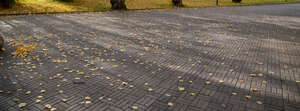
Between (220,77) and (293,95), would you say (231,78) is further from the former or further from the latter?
(293,95)

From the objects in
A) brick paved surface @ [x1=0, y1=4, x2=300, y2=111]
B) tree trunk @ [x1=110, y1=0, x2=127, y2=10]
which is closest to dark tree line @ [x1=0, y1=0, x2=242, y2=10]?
tree trunk @ [x1=110, y1=0, x2=127, y2=10]

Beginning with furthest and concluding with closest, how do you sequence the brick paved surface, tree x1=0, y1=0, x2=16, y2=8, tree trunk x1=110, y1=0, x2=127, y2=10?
1. tree trunk x1=110, y1=0, x2=127, y2=10
2. tree x1=0, y1=0, x2=16, y2=8
3. the brick paved surface

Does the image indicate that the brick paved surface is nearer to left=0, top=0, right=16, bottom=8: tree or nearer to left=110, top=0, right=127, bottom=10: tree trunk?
left=0, top=0, right=16, bottom=8: tree

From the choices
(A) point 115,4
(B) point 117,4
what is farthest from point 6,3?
(B) point 117,4

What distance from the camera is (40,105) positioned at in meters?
4.12

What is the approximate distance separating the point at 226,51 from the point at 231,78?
2.64 m

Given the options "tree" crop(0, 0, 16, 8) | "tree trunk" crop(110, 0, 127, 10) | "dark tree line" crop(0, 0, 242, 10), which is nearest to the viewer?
"tree" crop(0, 0, 16, 8)

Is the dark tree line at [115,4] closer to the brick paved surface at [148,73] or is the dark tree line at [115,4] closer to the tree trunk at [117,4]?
the tree trunk at [117,4]

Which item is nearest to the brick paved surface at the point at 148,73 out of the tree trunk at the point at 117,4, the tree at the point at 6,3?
the tree at the point at 6,3

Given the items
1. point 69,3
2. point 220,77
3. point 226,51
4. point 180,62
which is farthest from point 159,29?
point 69,3

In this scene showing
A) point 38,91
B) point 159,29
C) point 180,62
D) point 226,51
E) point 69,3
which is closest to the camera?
point 38,91

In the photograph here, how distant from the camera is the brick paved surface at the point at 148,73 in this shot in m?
4.30

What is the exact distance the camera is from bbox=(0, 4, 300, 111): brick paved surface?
430cm

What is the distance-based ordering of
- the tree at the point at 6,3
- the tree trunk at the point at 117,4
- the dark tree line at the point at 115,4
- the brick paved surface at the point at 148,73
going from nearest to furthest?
the brick paved surface at the point at 148,73
the tree at the point at 6,3
the dark tree line at the point at 115,4
the tree trunk at the point at 117,4
